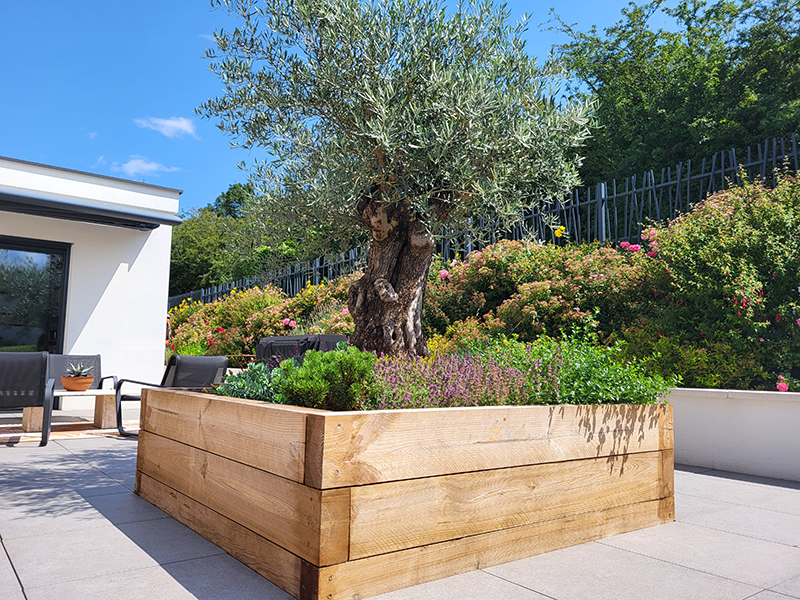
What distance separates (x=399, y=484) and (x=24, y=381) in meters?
5.01

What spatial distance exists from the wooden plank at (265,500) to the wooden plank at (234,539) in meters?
0.03

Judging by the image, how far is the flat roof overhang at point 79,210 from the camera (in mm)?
7516

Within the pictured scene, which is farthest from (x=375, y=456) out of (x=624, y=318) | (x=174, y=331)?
(x=174, y=331)

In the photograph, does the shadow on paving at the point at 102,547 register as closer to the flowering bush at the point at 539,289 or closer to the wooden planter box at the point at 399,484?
the wooden planter box at the point at 399,484

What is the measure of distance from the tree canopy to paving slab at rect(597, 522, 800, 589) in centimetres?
965

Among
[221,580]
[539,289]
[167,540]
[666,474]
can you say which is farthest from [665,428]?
[539,289]

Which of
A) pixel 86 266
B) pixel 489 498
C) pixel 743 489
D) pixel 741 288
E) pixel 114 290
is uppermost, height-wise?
pixel 86 266

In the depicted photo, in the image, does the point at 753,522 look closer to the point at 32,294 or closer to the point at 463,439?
the point at 463,439

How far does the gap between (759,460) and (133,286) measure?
8.66 m

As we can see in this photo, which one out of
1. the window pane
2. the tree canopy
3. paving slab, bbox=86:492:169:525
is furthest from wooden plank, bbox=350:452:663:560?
the tree canopy

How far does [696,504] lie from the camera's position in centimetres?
396

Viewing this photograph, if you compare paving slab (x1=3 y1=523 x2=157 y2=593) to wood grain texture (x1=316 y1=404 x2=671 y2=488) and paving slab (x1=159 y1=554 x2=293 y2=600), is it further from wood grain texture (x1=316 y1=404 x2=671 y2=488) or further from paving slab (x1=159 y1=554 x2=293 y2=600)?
wood grain texture (x1=316 y1=404 x2=671 y2=488)

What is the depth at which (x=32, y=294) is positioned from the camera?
27.7 ft

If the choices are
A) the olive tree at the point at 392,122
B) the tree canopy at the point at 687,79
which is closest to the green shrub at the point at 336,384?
the olive tree at the point at 392,122
